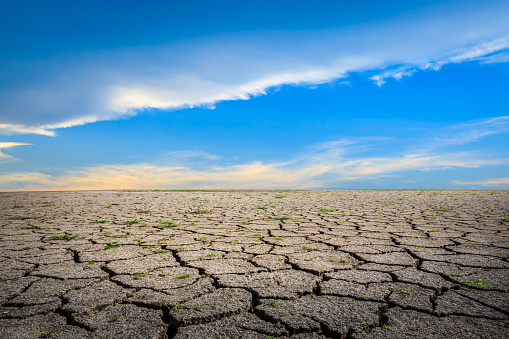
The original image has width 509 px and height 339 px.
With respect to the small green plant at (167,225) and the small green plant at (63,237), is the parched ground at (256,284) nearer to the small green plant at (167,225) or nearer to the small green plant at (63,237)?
the small green plant at (63,237)

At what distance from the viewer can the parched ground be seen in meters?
1.65

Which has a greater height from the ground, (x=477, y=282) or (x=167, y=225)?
(x=167, y=225)

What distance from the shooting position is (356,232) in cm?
423

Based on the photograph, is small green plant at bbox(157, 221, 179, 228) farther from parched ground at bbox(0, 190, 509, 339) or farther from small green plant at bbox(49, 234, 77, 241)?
small green plant at bbox(49, 234, 77, 241)

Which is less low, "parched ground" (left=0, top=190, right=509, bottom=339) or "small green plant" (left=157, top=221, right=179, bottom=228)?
"small green plant" (left=157, top=221, right=179, bottom=228)

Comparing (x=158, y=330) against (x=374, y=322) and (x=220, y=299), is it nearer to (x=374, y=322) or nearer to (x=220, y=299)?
(x=220, y=299)

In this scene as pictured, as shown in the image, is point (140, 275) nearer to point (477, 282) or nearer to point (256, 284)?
point (256, 284)

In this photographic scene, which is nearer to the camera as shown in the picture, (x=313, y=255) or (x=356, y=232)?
(x=313, y=255)

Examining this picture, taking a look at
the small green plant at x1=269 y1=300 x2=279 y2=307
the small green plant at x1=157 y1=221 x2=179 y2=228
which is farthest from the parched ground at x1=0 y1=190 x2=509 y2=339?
the small green plant at x1=157 y1=221 x2=179 y2=228

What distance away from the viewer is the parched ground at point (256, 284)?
1.65 metres

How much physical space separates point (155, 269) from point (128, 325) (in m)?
0.97

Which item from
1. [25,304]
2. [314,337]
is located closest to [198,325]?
[314,337]

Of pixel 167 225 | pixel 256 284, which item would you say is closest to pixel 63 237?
pixel 167 225

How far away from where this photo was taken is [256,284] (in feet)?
7.25
